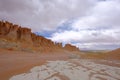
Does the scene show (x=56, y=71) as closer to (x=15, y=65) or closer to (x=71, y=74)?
(x=71, y=74)

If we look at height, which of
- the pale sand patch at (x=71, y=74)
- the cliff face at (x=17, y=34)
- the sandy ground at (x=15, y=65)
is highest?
the cliff face at (x=17, y=34)

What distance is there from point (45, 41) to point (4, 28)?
2686 centimetres

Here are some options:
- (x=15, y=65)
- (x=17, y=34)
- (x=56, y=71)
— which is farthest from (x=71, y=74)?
(x=17, y=34)

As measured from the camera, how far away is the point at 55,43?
280 ft

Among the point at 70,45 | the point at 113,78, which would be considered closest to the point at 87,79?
the point at 113,78

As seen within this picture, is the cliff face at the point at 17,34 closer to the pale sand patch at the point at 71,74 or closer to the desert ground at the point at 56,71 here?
the desert ground at the point at 56,71

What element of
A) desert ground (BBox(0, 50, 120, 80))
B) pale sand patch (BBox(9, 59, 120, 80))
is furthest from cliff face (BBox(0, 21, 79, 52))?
pale sand patch (BBox(9, 59, 120, 80))

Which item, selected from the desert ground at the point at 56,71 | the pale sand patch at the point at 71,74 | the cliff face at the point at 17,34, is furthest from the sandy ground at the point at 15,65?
the cliff face at the point at 17,34

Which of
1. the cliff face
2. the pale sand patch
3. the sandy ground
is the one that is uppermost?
the cliff face

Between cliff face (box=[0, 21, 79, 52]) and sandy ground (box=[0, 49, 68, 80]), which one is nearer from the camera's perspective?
sandy ground (box=[0, 49, 68, 80])

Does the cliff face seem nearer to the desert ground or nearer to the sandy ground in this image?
the sandy ground

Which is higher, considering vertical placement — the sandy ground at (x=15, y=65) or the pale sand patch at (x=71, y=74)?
the sandy ground at (x=15, y=65)

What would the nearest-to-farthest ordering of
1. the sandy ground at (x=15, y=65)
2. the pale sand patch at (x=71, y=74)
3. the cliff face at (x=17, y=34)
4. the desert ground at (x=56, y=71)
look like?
the pale sand patch at (x=71, y=74), the desert ground at (x=56, y=71), the sandy ground at (x=15, y=65), the cliff face at (x=17, y=34)

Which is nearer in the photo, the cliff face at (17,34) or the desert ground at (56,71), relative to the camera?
the desert ground at (56,71)
